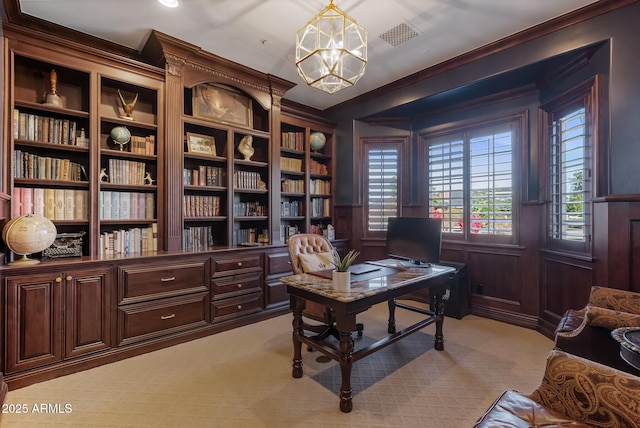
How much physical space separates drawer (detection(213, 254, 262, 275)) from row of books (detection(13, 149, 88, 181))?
150 centimetres

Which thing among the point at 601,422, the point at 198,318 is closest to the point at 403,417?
the point at 601,422

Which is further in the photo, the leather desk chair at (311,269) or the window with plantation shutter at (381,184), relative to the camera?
the window with plantation shutter at (381,184)

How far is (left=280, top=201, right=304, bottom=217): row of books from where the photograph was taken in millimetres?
4367

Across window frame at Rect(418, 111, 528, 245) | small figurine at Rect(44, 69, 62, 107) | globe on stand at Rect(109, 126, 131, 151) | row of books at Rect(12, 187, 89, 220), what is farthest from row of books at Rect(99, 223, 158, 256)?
window frame at Rect(418, 111, 528, 245)

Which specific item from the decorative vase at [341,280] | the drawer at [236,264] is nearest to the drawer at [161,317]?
the drawer at [236,264]

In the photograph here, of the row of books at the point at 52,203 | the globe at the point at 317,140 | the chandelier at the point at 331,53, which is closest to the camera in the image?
the chandelier at the point at 331,53

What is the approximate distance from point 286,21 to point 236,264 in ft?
8.25

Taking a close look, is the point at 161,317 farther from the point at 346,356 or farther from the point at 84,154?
the point at 346,356

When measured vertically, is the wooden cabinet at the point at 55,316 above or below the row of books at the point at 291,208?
below

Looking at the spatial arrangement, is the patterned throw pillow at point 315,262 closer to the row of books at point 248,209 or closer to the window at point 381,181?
the row of books at point 248,209

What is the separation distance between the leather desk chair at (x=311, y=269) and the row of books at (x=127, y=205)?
1.59 meters

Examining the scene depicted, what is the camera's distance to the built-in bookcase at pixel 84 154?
253cm

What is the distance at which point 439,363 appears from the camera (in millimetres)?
2557

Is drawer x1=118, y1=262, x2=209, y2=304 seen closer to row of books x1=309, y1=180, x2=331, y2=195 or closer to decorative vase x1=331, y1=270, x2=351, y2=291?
decorative vase x1=331, y1=270, x2=351, y2=291
